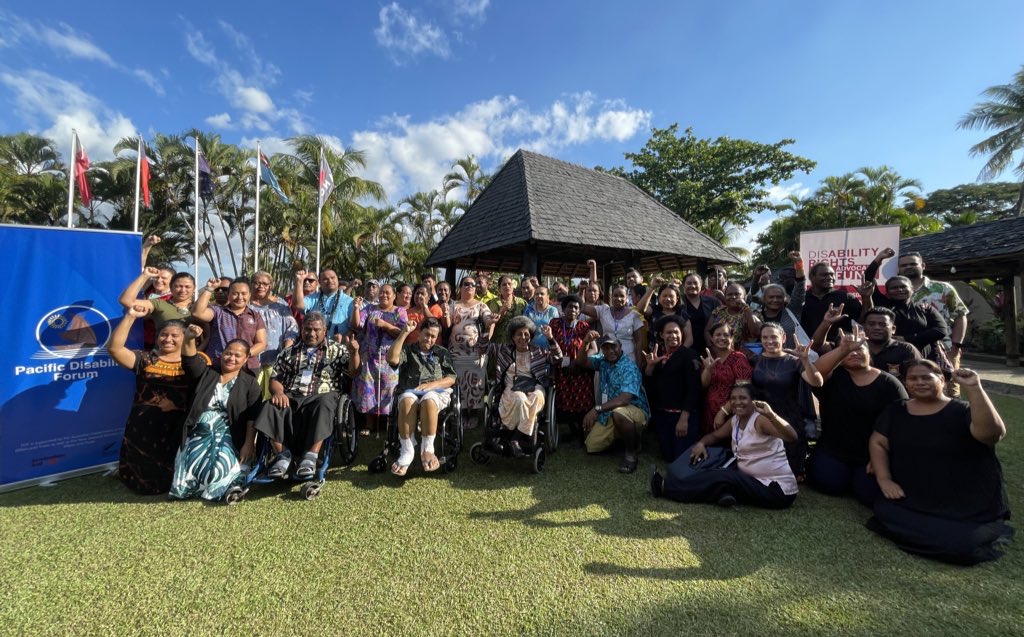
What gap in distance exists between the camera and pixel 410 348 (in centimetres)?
442

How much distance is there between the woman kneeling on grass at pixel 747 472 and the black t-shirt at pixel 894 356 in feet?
3.57

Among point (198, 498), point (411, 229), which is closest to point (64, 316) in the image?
point (198, 498)

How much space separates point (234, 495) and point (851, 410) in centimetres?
493

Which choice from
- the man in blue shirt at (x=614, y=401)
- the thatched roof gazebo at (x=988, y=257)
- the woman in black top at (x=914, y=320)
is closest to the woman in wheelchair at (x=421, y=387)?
the man in blue shirt at (x=614, y=401)

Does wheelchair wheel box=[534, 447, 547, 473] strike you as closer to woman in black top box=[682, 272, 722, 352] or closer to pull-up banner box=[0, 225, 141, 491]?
woman in black top box=[682, 272, 722, 352]

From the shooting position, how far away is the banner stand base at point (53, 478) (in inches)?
142

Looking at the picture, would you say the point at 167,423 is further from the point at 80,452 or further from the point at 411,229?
the point at 411,229

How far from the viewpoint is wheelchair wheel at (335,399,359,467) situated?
3.94 meters

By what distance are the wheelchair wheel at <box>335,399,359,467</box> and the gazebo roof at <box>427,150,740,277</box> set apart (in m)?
5.95

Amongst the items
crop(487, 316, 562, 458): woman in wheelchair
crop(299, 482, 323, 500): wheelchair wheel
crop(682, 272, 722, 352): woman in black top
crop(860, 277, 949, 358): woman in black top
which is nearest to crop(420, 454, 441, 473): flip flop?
crop(487, 316, 562, 458): woman in wheelchair

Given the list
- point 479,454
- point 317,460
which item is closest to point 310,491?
point 317,460

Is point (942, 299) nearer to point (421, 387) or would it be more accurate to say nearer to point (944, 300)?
point (944, 300)

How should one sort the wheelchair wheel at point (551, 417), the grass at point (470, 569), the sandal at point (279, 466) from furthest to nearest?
the wheelchair wheel at point (551, 417) < the sandal at point (279, 466) < the grass at point (470, 569)

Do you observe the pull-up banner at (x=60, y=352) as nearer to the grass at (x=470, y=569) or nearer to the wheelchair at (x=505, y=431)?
the grass at (x=470, y=569)
